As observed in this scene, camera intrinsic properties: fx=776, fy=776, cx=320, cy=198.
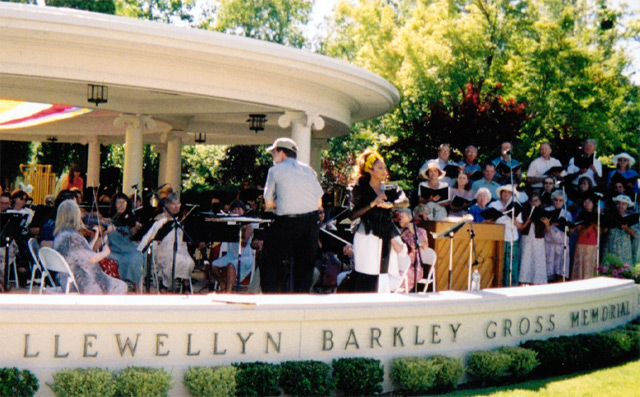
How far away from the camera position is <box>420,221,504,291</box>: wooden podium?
10484mm

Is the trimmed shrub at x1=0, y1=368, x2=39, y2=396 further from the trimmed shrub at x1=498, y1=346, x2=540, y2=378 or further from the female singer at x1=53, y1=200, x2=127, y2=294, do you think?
the trimmed shrub at x1=498, y1=346, x2=540, y2=378

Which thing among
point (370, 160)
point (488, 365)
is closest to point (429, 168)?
point (370, 160)

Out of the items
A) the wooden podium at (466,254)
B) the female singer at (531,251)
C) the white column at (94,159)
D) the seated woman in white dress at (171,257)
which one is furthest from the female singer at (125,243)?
the white column at (94,159)

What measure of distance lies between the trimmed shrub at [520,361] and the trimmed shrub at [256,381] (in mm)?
2515

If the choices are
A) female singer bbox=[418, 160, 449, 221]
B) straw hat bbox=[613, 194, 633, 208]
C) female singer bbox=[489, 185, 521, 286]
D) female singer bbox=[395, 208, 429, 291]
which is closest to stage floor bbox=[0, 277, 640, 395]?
female singer bbox=[395, 208, 429, 291]

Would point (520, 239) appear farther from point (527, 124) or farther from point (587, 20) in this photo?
point (587, 20)

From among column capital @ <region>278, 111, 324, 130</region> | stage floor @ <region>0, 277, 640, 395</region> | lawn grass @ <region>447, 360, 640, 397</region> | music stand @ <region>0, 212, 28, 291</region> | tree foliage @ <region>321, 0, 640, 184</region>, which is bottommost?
lawn grass @ <region>447, 360, 640, 397</region>

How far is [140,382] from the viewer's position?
232 inches

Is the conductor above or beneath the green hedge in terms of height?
above

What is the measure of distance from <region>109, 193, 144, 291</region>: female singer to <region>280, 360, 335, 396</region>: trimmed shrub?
13.3ft

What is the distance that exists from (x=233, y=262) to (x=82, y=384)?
4868 millimetres

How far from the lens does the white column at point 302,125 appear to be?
40.6ft

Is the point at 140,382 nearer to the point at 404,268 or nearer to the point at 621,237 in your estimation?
the point at 404,268

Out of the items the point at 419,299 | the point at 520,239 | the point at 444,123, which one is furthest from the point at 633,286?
the point at 444,123
